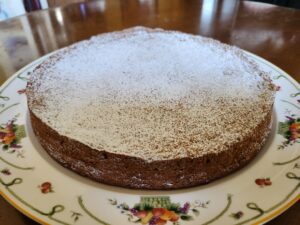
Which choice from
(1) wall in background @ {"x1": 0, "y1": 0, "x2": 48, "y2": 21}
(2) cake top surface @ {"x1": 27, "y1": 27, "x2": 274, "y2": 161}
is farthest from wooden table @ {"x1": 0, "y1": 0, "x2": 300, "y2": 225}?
(1) wall in background @ {"x1": 0, "y1": 0, "x2": 48, "y2": 21}

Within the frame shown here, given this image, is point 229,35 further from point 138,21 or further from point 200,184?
point 200,184

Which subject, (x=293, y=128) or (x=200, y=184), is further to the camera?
(x=293, y=128)

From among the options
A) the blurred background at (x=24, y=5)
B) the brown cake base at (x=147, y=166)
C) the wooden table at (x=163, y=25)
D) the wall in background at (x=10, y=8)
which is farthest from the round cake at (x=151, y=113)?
the wall in background at (x=10, y=8)

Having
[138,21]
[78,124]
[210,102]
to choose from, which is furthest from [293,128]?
[138,21]

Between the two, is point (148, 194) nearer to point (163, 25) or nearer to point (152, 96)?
point (152, 96)

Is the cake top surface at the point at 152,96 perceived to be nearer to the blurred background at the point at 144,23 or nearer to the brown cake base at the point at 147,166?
the brown cake base at the point at 147,166

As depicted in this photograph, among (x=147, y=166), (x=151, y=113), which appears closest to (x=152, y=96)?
(x=151, y=113)
